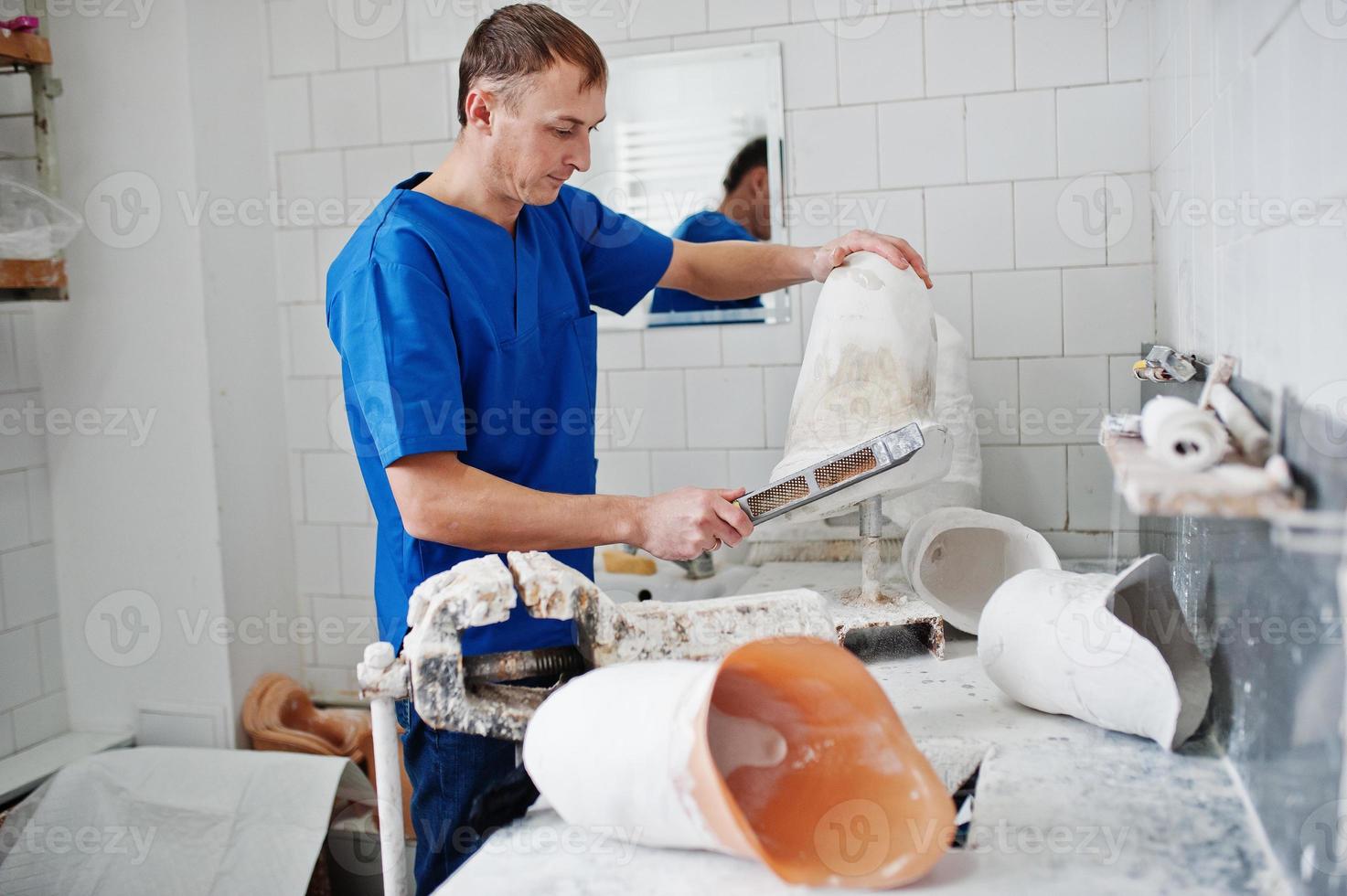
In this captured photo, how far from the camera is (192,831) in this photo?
2371 mm

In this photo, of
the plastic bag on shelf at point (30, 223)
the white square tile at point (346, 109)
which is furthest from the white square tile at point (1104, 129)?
the plastic bag on shelf at point (30, 223)

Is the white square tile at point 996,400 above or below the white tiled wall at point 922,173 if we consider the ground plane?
below

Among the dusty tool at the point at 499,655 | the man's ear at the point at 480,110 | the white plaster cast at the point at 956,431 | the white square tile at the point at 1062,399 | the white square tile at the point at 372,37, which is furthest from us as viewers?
the white square tile at the point at 372,37

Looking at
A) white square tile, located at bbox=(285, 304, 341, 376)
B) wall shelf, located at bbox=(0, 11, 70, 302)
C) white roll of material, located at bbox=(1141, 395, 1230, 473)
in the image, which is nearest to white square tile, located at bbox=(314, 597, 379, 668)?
white square tile, located at bbox=(285, 304, 341, 376)

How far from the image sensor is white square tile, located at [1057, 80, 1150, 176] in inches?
88.2

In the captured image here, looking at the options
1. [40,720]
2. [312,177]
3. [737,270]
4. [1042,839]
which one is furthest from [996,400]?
[40,720]

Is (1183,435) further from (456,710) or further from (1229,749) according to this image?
(456,710)

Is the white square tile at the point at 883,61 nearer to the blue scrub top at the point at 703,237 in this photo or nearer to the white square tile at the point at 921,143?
the white square tile at the point at 921,143

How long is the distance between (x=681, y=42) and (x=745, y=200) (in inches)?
15.6

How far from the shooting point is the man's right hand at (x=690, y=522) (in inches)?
60.9

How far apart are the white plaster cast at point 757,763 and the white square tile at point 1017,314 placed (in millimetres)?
1431

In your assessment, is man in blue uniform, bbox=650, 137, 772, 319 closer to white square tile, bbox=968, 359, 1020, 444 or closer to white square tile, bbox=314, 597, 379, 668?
white square tile, bbox=968, 359, 1020, 444

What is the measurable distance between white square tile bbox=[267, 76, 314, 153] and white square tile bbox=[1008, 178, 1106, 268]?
5.66ft

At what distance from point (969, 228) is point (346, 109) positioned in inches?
60.5
